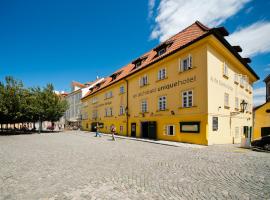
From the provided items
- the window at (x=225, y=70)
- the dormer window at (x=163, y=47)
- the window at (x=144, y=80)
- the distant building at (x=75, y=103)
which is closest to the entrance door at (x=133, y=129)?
the window at (x=144, y=80)

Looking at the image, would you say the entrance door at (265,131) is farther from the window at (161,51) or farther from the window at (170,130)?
the window at (161,51)

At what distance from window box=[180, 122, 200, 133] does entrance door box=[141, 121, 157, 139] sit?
14.3 ft

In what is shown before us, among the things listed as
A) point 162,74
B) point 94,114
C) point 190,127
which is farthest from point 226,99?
point 94,114

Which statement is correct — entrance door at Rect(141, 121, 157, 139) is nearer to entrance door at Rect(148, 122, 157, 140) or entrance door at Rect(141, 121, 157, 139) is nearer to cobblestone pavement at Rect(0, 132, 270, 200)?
entrance door at Rect(148, 122, 157, 140)

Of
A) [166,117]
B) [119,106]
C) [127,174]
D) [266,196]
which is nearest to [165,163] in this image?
[127,174]

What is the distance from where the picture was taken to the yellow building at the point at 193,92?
16.1m

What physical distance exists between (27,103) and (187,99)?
28.5 m

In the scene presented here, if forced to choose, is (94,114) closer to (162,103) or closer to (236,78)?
(162,103)

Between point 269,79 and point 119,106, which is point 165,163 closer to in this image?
point 119,106

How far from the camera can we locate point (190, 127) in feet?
55.2

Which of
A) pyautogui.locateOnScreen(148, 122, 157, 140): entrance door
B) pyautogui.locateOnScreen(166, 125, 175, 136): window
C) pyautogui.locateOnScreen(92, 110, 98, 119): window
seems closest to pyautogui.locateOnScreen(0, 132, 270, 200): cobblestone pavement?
pyautogui.locateOnScreen(166, 125, 175, 136): window

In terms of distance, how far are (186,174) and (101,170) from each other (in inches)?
133

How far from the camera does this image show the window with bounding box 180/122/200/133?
53.1 ft

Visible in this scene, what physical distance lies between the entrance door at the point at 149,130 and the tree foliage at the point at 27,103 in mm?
20694
